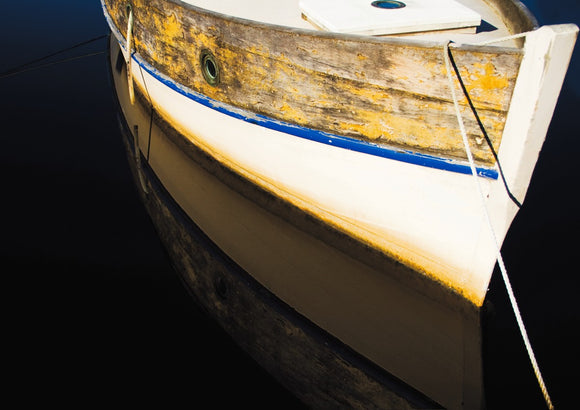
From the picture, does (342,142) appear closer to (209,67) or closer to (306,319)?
(306,319)

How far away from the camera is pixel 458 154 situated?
2.53m

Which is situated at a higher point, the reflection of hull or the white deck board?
the white deck board

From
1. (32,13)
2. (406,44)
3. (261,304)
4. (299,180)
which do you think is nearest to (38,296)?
(261,304)

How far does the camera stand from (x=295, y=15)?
3.75 meters

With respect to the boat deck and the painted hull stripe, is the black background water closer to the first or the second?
the painted hull stripe

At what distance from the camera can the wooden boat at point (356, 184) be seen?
7.85 ft

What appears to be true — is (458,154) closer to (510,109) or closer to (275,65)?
(510,109)

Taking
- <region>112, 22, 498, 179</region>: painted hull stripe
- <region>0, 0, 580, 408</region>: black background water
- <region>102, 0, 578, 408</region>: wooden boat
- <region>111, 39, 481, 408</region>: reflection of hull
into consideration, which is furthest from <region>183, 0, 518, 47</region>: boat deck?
<region>0, 0, 580, 408</region>: black background water

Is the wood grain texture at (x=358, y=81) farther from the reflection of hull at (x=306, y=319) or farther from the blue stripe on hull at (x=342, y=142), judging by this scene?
the reflection of hull at (x=306, y=319)

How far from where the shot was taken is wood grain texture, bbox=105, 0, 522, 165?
2.35 meters

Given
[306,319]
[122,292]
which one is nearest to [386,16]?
[306,319]

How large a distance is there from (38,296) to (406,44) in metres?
2.98

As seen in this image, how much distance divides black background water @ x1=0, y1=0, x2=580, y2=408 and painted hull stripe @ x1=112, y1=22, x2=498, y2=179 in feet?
3.80

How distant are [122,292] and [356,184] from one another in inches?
73.9
